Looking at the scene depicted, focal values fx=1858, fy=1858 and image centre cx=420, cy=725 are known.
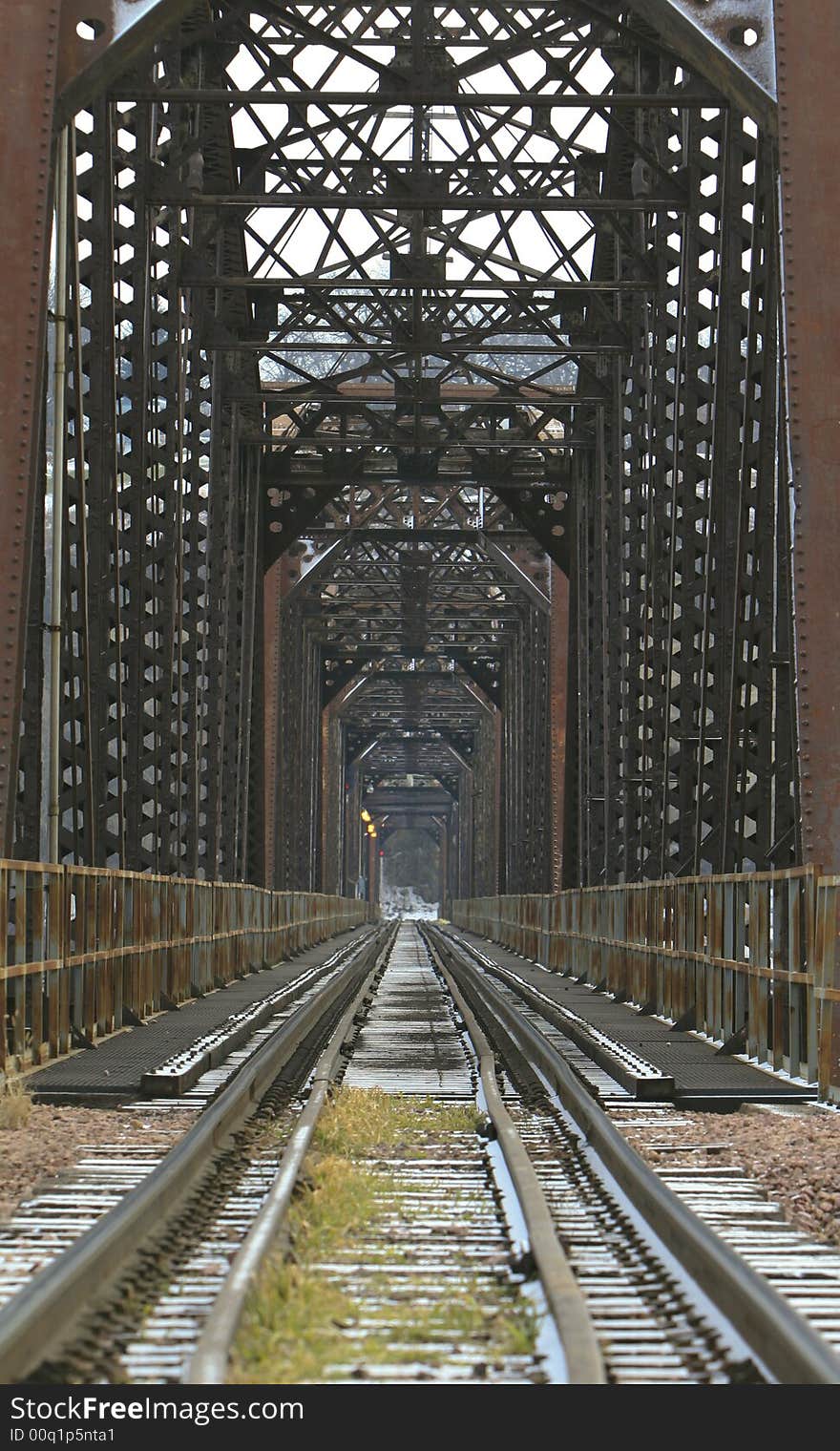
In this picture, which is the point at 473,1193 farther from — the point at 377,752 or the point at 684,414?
the point at 377,752

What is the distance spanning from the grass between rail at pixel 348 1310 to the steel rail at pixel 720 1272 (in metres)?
0.51

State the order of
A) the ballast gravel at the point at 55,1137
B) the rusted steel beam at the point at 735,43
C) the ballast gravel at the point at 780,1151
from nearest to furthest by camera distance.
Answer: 1. the ballast gravel at the point at 780,1151
2. the ballast gravel at the point at 55,1137
3. the rusted steel beam at the point at 735,43

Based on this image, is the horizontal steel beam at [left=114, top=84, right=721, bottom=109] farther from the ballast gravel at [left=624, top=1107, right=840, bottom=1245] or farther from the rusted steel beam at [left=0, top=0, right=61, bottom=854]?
the ballast gravel at [left=624, top=1107, right=840, bottom=1245]

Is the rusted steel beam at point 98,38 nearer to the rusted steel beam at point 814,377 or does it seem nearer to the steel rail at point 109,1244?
the rusted steel beam at point 814,377

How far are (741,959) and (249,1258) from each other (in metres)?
7.40

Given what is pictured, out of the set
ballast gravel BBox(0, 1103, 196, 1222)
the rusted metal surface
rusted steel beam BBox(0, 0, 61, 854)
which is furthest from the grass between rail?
rusted steel beam BBox(0, 0, 61, 854)

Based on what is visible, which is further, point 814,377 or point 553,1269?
point 814,377

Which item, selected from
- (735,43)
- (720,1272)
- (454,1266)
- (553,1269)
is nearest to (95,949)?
(735,43)

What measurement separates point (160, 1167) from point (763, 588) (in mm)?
7901

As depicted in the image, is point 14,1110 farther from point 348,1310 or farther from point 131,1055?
point 348,1310

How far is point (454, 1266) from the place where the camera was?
5473 mm

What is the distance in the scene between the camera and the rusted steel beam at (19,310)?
34.5ft

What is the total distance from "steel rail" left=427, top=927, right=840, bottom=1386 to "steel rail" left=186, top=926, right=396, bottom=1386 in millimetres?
1196

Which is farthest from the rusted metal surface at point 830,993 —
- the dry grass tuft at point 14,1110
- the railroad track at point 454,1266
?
the dry grass tuft at point 14,1110
